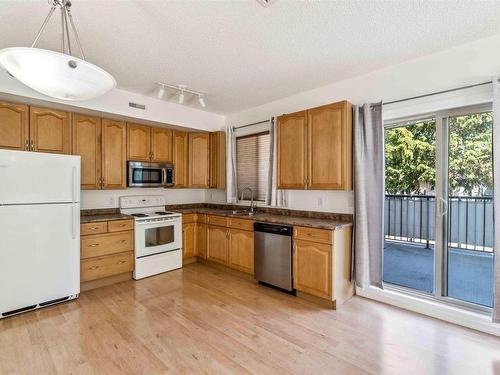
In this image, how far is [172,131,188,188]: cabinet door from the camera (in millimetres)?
4523

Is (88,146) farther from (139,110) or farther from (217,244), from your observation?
(217,244)

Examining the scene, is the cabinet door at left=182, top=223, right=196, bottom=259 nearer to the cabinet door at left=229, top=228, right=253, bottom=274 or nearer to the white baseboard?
the cabinet door at left=229, top=228, right=253, bottom=274

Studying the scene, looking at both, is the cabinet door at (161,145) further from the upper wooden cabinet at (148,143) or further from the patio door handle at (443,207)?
the patio door handle at (443,207)

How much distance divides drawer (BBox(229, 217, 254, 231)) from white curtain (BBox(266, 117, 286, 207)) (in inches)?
19.0

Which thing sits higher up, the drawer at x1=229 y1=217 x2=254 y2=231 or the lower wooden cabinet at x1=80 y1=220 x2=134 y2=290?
the drawer at x1=229 y1=217 x2=254 y2=231

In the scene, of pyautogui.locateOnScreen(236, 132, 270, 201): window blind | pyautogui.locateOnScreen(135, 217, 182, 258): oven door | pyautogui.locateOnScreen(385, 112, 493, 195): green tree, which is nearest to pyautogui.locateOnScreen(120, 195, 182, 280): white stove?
pyautogui.locateOnScreen(135, 217, 182, 258): oven door

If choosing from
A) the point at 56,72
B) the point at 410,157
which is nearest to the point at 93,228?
the point at 56,72

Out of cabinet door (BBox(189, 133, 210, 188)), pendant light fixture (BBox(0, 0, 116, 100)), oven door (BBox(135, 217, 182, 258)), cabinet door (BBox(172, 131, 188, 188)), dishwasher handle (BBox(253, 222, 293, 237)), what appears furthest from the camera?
cabinet door (BBox(189, 133, 210, 188))

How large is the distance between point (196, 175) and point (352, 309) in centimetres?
318

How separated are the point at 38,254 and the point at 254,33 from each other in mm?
3143

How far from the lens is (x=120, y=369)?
1.94 metres

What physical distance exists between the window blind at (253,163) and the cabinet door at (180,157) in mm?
922

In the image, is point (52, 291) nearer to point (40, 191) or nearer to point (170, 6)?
point (40, 191)

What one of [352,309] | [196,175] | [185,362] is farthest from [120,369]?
[196,175]
